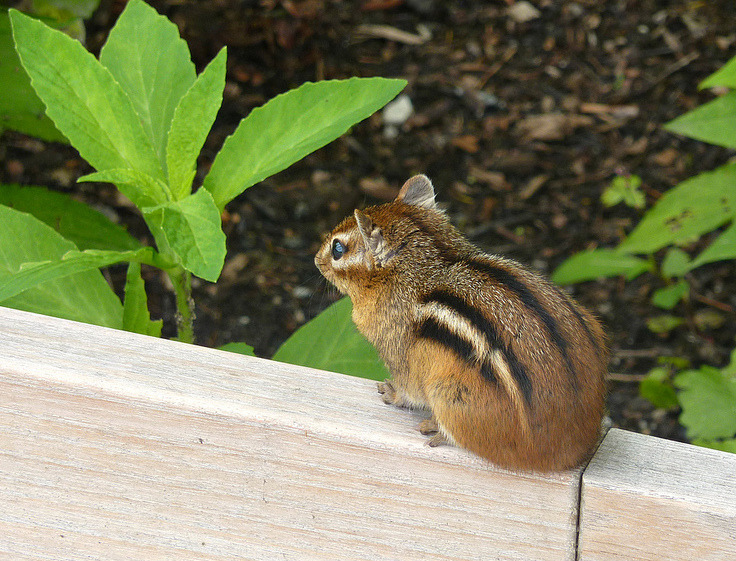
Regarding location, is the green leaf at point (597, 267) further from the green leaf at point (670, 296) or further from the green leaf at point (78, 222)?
the green leaf at point (78, 222)

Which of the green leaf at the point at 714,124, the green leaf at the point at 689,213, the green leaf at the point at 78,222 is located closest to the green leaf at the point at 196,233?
the green leaf at the point at 78,222

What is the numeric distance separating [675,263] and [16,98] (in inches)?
102

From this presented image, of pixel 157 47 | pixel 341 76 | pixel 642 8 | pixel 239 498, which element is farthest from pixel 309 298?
pixel 642 8

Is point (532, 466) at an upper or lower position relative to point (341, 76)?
upper

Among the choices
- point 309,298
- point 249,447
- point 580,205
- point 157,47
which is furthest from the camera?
point 580,205

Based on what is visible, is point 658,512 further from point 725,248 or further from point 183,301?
point 725,248

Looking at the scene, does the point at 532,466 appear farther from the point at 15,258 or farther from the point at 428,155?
the point at 428,155

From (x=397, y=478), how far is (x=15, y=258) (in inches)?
35.0

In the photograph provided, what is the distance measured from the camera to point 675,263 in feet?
11.0

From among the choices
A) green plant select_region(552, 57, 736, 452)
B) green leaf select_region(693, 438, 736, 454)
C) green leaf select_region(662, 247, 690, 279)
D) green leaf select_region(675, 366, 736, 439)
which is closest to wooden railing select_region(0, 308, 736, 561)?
green leaf select_region(693, 438, 736, 454)

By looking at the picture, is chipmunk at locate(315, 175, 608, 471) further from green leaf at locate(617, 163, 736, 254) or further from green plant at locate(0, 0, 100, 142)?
green leaf at locate(617, 163, 736, 254)

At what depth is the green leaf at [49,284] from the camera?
1.60m

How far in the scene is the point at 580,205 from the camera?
151 inches

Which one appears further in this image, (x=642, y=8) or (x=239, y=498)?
(x=642, y=8)
